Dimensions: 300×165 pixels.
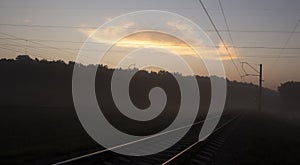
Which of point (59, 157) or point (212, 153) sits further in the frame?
point (212, 153)

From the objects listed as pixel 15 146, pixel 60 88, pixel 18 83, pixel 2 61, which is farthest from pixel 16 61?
pixel 15 146

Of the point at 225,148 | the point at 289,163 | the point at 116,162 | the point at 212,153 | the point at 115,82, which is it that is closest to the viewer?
the point at 116,162

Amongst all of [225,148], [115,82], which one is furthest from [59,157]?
[115,82]

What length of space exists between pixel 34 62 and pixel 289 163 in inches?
4243

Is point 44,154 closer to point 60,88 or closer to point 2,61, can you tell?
point 60,88

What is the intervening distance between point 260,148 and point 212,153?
4271mm

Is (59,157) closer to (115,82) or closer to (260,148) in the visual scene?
(260,148)

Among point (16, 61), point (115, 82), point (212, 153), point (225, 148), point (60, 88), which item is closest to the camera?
point (212, 153)

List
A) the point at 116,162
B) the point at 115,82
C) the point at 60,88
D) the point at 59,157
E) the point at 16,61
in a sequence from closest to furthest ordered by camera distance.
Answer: the point at 116,162, the point at 59,157, the point at 60,88, the point at 115,82, the point at 16,61

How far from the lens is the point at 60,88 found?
100375 mm

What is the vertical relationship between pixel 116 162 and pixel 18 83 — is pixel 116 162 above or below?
below

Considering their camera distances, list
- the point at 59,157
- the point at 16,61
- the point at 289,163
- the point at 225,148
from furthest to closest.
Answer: the point at 16,61 < the point at 225,148 < the point at 289,163 < the point at 59,157

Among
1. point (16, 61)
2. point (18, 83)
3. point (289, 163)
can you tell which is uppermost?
point (16, 61)

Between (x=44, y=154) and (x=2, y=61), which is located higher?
(x=2, y=61)
